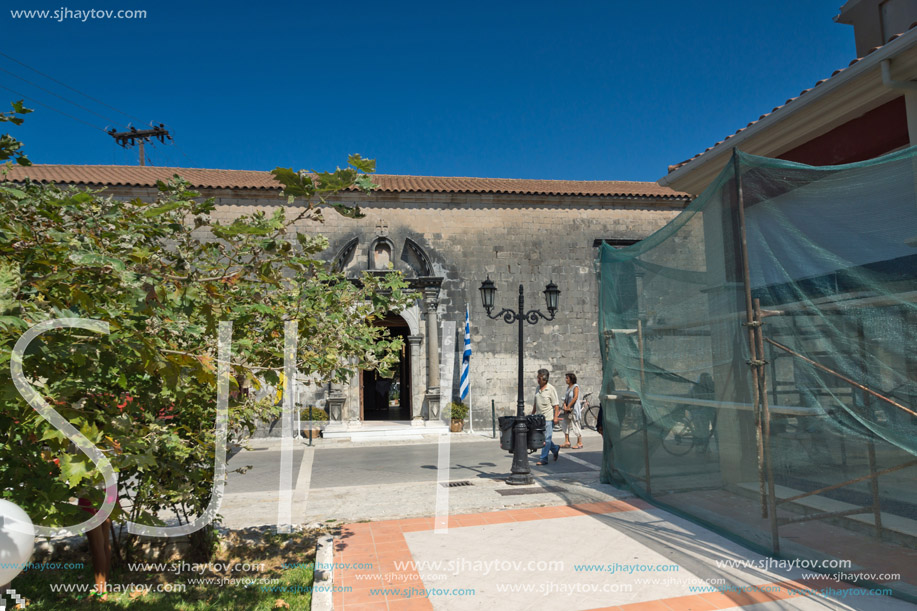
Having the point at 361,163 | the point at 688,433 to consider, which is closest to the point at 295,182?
the point at 361,163

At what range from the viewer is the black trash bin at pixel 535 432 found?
7945 millimetres

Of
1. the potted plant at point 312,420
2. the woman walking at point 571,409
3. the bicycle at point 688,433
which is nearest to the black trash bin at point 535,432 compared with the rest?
the bicycle at point 688,433

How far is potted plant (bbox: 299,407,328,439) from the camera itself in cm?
1381

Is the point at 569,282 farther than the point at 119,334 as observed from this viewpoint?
Yes

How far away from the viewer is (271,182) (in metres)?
16.0

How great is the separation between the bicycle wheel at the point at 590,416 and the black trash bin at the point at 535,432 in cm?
777

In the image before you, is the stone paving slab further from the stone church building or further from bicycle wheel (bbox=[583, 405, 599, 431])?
bicycle wheel (bbox=[583, 405, 599, 431])

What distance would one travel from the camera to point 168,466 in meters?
3.95

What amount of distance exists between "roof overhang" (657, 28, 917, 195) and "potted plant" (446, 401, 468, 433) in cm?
886

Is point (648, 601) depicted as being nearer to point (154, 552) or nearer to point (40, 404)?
point (40, 404)

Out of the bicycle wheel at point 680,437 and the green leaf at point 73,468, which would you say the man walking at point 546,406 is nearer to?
the bicycle wheel at point 680,437

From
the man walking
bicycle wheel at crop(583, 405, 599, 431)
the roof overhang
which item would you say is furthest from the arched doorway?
the roof overhang

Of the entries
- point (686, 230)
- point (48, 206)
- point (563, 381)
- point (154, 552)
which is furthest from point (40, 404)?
point (563, 381)

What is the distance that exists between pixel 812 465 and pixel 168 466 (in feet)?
15.0
